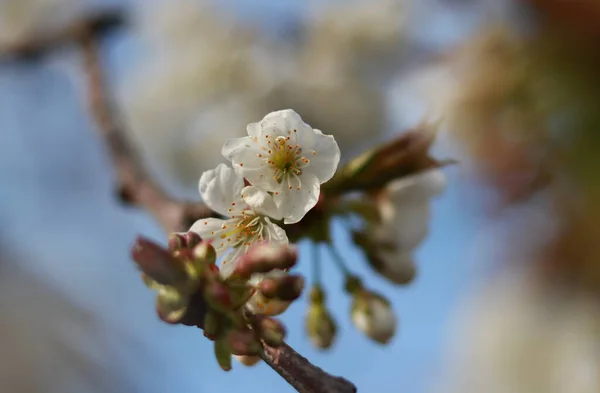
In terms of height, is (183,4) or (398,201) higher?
(183,4)

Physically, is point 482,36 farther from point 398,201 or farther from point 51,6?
point 398,201

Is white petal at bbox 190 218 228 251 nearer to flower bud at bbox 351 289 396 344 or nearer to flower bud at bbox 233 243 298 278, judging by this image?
flower bud at bbox 233 243 298 278

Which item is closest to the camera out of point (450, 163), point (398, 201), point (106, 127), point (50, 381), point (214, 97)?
point (450, 163)

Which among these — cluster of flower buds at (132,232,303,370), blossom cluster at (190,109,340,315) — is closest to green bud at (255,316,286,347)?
cluster of flower buds at (132,232,303,370)

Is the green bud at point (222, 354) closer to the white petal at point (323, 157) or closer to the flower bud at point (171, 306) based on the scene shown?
the flower bud at point (171, 306)

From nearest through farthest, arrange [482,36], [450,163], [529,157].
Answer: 1. [450,163]
2. [529,157]
3. [482,36]

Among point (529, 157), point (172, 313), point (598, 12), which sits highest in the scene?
point (598, 12)

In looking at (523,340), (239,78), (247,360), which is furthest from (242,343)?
(523,340)

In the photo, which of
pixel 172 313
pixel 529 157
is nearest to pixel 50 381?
pixel 172 313
